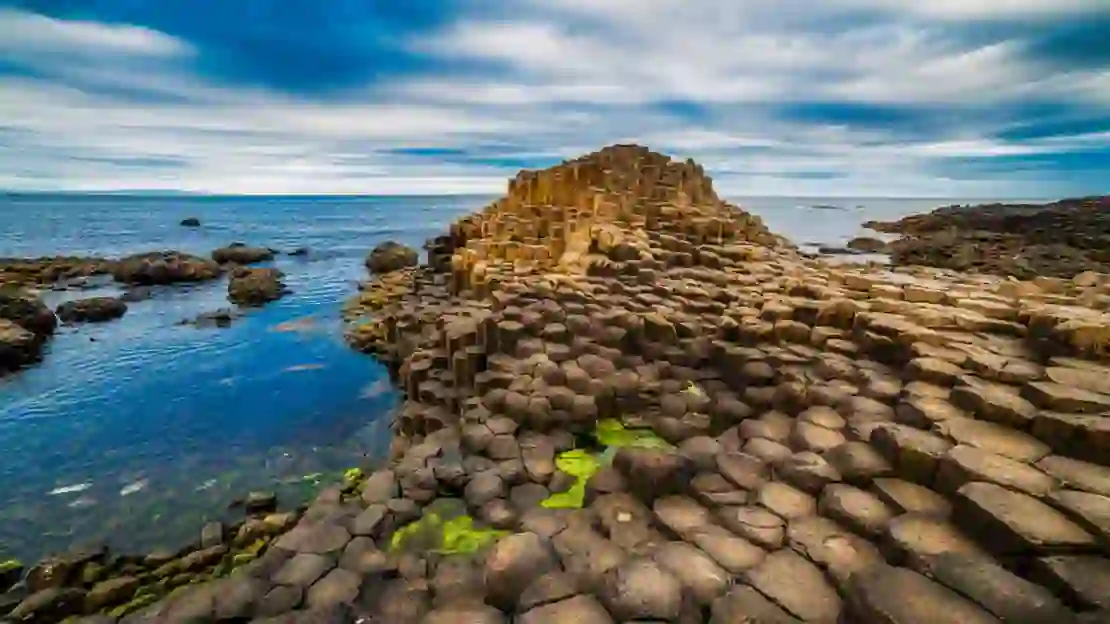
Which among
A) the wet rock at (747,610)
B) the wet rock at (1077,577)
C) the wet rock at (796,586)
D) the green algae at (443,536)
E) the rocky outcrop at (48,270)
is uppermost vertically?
the wet rock at (1077,577)

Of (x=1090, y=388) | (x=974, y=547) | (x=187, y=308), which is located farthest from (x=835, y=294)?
(x=187, y=308)

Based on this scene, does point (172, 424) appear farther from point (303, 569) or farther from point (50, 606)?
point (303, 569)

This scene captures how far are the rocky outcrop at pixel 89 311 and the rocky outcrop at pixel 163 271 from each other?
755 cm

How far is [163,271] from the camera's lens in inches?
1101

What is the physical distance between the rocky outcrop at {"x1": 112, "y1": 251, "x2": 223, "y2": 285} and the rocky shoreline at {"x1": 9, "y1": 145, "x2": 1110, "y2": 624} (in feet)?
83.3

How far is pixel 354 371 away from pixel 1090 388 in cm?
1372

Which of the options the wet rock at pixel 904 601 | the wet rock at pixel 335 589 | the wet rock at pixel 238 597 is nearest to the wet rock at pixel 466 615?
the wet rock at pixel 335 589

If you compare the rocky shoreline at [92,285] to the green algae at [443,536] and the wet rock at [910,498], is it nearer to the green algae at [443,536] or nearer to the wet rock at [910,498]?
the green algae at [443,536]

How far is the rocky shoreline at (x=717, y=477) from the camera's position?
3137 millimetres

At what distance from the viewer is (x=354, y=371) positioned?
46.6 feet

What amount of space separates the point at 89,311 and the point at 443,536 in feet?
74.1

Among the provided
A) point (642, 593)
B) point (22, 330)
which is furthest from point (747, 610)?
point (22, 330)

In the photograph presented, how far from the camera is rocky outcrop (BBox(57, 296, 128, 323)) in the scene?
1998cm

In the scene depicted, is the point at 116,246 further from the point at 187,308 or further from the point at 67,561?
the point at 67,561
